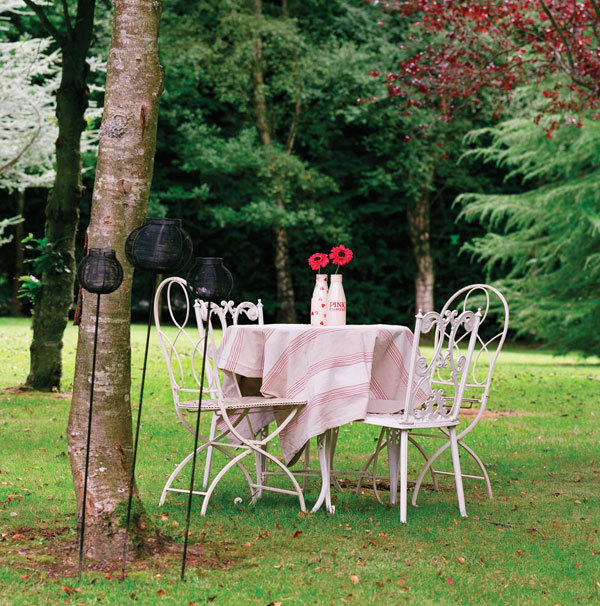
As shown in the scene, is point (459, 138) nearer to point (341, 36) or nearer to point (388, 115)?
point (388, 115)

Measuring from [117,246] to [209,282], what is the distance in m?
0.49

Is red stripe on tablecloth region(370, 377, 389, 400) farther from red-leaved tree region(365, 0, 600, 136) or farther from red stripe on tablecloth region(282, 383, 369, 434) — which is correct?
red-leaved tree region(365, 0, 600, 136)

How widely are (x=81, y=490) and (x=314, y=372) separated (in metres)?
1.66

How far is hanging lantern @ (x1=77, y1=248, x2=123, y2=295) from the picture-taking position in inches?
142

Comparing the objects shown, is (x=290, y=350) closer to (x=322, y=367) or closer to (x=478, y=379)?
(x=322, y=367)

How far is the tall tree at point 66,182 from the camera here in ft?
30.5

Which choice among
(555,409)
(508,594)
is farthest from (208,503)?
(555,409)

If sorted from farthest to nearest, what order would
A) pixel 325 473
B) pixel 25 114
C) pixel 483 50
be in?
1. pixel 25 114
2. pixel 483 50
3. pixel 325 473

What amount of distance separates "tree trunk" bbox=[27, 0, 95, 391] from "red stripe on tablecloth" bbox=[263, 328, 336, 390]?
4.67 m

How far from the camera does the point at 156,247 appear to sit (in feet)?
12.0

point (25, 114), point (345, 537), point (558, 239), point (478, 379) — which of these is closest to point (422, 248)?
point (558, 239)

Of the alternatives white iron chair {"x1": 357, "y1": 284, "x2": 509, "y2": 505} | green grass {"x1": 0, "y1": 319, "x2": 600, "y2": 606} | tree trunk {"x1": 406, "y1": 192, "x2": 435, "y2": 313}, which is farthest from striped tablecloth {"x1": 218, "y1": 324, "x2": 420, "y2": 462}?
tree trunk {"x1": 406, "y1": 192, "x2": 435, "y2": 313}

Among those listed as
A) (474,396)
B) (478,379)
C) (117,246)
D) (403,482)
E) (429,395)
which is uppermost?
(117,246)

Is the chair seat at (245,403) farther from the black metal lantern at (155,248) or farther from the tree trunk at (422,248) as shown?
the tree trunk at (422,248)
